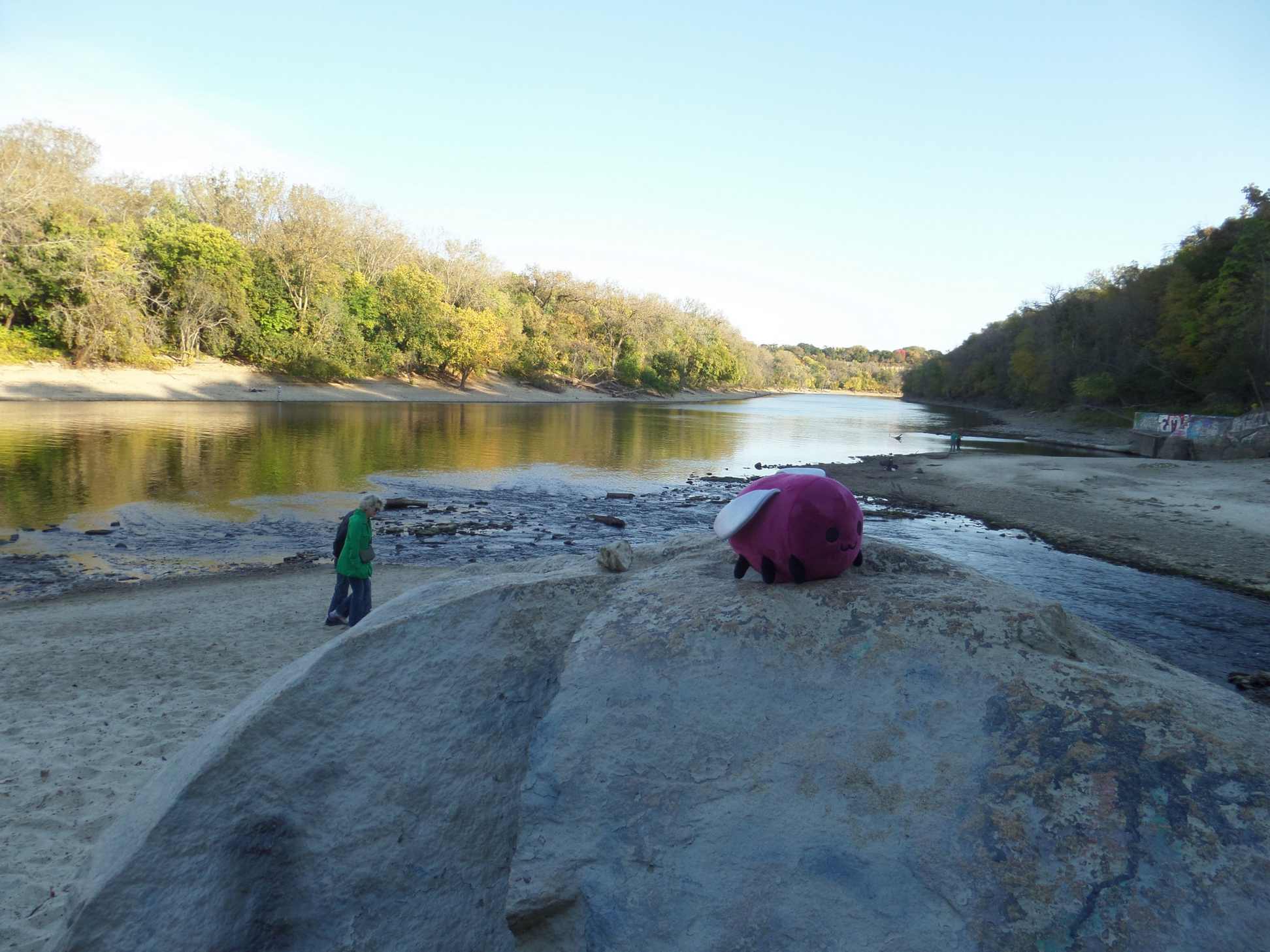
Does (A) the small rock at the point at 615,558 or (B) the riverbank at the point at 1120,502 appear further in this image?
(B) the riverbank at the point at 1120,502

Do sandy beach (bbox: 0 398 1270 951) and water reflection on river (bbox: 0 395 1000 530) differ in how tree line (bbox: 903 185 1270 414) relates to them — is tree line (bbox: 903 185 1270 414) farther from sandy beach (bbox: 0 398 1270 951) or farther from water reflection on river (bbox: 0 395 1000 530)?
sandy beach (bbox: 0 398 1270 951)

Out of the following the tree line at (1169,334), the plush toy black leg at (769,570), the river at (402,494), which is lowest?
the river at (402,494)

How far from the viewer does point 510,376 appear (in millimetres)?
88312

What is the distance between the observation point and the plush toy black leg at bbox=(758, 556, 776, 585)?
3838 mm

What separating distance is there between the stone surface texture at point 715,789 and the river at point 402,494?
963 cm

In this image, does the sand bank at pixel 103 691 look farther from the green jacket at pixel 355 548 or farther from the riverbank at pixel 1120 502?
the riverbank at pixel 1120 502

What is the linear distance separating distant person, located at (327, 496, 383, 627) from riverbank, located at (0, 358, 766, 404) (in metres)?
46.8

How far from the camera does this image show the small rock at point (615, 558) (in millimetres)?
4551

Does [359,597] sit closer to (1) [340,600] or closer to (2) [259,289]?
(1) [340,600]

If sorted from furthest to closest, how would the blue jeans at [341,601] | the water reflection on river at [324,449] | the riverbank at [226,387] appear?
the riverbank at [226,387] → the water reflection on river at [324,449] → the blue jeans at [341,601]

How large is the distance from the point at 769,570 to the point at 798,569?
16 cm

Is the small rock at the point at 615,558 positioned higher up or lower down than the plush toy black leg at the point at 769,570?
lower down

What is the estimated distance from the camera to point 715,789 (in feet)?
9.39

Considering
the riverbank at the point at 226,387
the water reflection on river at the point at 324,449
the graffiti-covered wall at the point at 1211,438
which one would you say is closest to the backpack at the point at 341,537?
the water reflection on river at the point at 324,449
